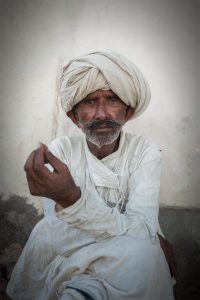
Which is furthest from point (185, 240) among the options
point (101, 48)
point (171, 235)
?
point (101, 48)

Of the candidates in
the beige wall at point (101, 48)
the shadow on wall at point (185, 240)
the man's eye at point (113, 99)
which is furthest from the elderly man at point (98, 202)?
the shadow on wall at point (185, 240)

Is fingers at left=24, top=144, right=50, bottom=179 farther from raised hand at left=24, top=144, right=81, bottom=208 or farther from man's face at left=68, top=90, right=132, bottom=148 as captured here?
man's face at left=68, top=90, right=132, bottom=148

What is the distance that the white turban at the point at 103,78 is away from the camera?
2.56 metres

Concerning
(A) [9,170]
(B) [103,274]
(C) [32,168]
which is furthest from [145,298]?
(A) [9,170]

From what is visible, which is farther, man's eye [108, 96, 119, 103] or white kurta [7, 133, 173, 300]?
man's eye [108, 96, 119, 103]

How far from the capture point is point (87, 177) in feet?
8.46

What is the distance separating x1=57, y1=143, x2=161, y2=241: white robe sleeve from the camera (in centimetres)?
201

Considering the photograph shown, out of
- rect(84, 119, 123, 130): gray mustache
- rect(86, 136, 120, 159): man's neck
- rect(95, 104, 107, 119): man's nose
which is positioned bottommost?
rect(86, 136, 120, 159): man's neck

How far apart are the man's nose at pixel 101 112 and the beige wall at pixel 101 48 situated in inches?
39.0

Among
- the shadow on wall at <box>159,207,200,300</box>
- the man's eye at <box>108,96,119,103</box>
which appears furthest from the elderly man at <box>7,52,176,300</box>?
the shadow on wall at <box>159,207,200,300</box>

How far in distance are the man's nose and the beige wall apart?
0.99 metres

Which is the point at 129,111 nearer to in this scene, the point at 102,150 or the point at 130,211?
the point at 102,150

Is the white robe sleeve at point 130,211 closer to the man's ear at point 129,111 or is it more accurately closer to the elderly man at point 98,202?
the elderly man at point 98,202

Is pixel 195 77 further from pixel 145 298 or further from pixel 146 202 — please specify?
pixel 145 298
